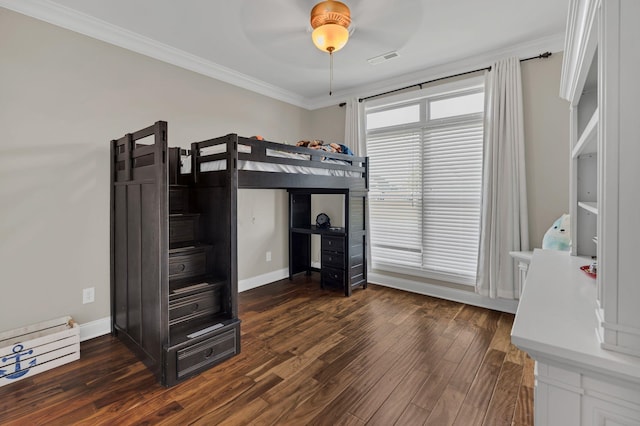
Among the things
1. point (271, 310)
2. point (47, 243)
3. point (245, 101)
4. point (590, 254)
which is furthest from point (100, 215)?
point (590, 254)

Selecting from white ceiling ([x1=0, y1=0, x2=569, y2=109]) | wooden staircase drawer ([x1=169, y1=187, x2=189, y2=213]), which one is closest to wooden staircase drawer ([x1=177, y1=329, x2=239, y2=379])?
wooden staircase drawer ([x1=169, y1=187, x2=189, y2=213])

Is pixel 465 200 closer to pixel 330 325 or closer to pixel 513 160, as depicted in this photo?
pixel 513 160

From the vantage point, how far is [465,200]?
333cm

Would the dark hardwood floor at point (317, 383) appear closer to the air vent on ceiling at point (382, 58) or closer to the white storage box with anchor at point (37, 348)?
the white storage box with anchor at point (37, 348)

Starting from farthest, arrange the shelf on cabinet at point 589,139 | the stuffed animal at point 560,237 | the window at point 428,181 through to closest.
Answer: the window at point 428,181, the stuffed animal at point 560,237, the shelf on cabinet at point 589,139

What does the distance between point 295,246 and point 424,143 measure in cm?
222

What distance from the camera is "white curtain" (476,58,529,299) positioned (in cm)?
294

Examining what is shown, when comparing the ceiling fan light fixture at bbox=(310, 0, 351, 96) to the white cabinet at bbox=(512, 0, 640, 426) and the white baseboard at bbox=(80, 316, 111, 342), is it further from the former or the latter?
the white baseboard at bbox=(80, 316, 111, 342)

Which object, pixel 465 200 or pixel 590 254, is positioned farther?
pixel 465 200

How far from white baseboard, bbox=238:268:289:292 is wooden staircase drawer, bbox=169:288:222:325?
138 centimetres

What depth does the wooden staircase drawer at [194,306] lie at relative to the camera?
2.12 metres

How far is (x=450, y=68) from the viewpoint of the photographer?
3.34 meters

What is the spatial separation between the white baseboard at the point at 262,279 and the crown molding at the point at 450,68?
2.51 metres

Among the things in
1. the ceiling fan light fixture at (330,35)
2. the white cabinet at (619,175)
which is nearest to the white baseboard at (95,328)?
the ceiling fan light fixture at (330,35)
